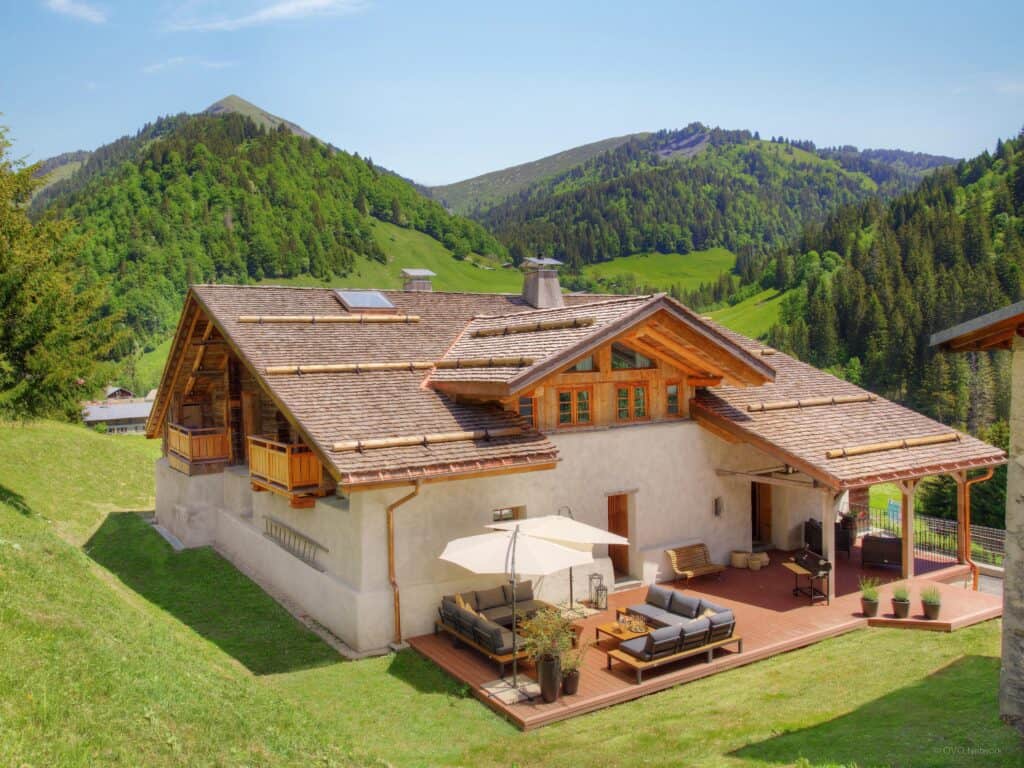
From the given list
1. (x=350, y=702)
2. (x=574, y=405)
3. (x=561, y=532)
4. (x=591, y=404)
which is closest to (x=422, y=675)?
(x=350, y=702)

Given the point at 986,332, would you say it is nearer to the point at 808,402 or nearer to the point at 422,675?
the point at 422,675

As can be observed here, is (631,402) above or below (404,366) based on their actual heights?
below

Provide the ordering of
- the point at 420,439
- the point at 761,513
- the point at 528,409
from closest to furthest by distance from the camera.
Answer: the point at 420,439
the point at 528,409
the point at 761,513

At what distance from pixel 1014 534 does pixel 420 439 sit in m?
9.01

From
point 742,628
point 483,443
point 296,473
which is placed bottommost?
point 742,628

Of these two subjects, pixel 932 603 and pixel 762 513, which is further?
pixel 762 513

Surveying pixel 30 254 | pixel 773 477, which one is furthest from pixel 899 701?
pixel 30 254

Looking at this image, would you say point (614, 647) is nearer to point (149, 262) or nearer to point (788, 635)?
point (788, 635)

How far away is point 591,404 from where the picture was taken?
54.5 feet

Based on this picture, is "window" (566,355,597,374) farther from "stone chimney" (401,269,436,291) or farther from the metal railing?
"stone chimney" (401,269,436,291)

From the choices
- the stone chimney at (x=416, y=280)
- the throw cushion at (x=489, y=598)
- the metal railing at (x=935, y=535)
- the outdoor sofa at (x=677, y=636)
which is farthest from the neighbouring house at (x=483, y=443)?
the stone chimney at (x=416, y=280)

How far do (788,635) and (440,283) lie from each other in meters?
149

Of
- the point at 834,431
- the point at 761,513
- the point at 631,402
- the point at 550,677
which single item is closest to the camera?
the point at 550,677

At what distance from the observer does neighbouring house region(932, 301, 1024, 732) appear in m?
8.43
